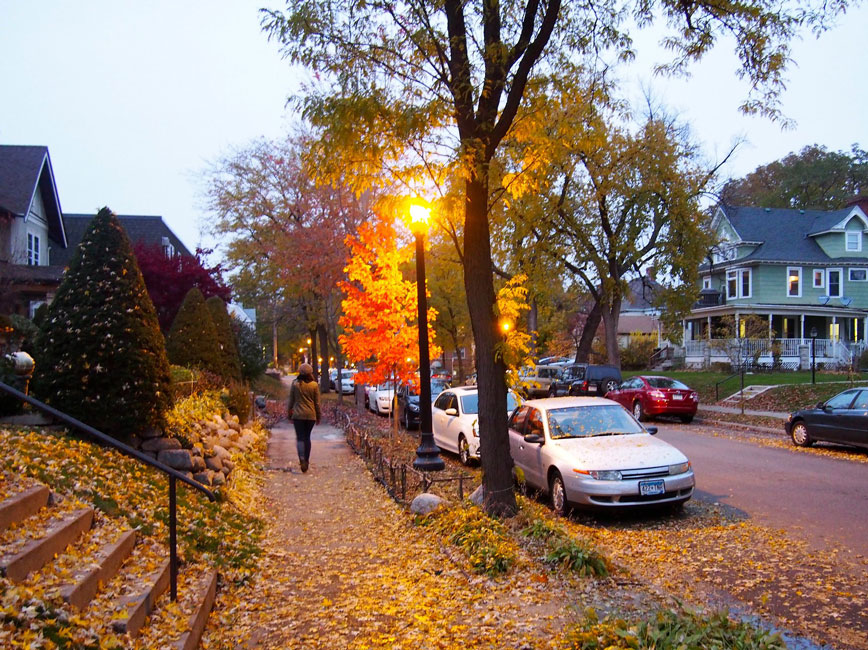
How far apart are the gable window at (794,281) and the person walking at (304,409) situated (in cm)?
3672

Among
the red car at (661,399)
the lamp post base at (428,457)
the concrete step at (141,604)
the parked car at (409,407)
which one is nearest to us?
the concrete step at (141,604)

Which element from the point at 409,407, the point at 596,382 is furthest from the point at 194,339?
the point at 596,382

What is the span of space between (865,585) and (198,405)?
942 centimetres

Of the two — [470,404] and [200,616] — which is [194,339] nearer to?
[470,404]

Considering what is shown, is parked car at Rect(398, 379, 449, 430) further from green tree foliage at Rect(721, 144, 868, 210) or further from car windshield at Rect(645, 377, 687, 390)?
green tree foliage at Rect(721, 144, 868, 210)

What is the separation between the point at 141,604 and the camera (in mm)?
4523

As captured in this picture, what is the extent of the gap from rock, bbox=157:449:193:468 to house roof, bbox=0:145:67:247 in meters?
20.1

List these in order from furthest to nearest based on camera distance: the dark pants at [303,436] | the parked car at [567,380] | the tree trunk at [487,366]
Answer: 1. the parked car at [567,380]
2. the dark pants at [303,436]
3. the tree trunk at [487,366]

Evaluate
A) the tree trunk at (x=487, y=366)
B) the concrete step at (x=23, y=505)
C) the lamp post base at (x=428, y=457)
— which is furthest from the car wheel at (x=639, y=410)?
the concrete step at (x=23, y=505)

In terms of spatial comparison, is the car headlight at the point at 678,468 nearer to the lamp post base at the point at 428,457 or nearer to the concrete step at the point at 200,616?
the lamp post base at the point at 428,457

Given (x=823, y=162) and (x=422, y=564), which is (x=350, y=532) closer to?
(x=422, y=564)

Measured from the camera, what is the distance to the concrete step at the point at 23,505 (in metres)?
4.65

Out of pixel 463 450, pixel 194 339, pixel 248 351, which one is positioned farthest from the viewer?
pixel 248 351

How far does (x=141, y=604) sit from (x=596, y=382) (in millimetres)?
24469
